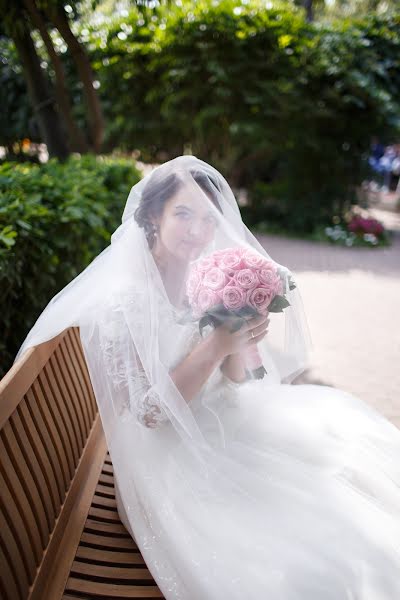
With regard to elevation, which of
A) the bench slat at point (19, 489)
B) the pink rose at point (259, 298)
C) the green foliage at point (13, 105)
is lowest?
the bench slat at point (19, 489)

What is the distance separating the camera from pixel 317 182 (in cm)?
1241

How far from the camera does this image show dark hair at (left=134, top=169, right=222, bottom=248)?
201cm

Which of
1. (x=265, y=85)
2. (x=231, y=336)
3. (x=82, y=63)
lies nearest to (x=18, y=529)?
(x=231, y=336)

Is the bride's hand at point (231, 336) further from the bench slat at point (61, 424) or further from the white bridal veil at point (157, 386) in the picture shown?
the bench slat at point (61, 424)

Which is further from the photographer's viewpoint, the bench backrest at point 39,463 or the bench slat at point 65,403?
the bench slat at point 65,403

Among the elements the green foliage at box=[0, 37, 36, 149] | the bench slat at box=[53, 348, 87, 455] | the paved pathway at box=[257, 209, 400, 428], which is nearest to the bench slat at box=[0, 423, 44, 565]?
the bench slat at box=[53, 348, 87, 455]

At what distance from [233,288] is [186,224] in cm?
39

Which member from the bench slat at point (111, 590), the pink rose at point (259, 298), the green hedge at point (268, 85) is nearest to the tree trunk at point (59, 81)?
the green hedge at point (268, 85)

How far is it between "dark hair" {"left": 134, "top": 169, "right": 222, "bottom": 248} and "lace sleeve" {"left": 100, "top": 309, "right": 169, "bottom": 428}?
16.4 inches

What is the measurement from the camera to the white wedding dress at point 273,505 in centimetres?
147

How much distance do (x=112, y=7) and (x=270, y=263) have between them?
40.3 feet

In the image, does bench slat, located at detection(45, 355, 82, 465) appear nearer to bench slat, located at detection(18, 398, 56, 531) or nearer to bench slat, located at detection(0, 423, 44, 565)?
bench slat, located at detection(18, 398, 56, 531)

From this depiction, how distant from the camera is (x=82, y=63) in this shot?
6660 mm

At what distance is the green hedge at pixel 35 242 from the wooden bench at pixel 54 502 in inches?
25.3
